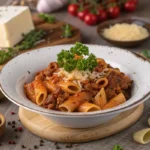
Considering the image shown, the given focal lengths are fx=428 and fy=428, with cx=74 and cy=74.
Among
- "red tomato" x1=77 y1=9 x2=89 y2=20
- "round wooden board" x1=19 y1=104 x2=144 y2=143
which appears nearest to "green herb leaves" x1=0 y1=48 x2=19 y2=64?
"round wooden board" x1=19 y1=104 x2=144 y2=143

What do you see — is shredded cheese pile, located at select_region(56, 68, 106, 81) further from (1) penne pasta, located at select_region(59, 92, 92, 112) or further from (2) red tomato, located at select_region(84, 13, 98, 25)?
(2) red tomato, located at select_region(84, 13, 98, 25)

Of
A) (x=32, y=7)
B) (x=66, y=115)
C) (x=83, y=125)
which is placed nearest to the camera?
(x=66, y=115)

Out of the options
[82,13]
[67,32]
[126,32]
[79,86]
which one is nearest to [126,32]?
[126,32]

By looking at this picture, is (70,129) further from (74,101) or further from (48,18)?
(48,18)

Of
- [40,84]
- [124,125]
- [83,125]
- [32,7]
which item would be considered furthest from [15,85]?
[32,7]

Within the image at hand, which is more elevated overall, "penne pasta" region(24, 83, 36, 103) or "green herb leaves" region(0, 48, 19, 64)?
"penne pasta" region(24, 83, 36, 103)

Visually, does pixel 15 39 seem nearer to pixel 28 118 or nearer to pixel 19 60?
pixel 19 60

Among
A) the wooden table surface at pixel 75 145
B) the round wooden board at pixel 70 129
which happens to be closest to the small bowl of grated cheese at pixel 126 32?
the wooden table surface at pixel 75 145
